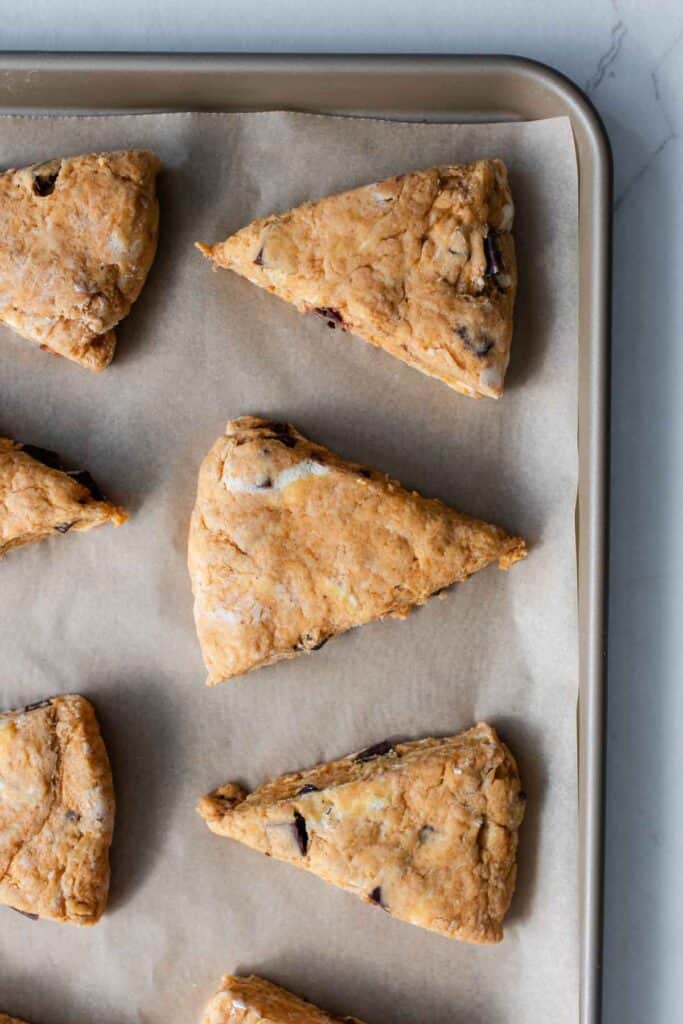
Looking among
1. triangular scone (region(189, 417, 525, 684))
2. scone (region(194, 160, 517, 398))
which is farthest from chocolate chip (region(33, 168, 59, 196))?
triangular scone (region(189, 417, 525, 684))

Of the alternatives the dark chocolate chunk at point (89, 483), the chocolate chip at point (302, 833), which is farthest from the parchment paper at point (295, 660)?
the chocolate chip at point (302, 833)

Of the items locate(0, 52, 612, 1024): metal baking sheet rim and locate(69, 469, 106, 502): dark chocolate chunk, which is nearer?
locate(0, 52, 612, 1024): metal baking sheet rim

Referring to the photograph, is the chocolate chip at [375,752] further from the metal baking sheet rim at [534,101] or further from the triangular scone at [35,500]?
the triangular scone at [35,500]

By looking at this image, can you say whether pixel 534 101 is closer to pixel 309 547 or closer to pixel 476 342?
pixel 476 342

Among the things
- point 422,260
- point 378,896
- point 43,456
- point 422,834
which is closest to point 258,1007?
point 378,896

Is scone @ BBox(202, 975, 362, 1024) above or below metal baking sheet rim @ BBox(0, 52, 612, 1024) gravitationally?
below

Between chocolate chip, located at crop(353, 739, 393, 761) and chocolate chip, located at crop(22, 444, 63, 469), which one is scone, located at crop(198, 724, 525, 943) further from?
chocolate chip, located at crop(22, 444, 63, 469)

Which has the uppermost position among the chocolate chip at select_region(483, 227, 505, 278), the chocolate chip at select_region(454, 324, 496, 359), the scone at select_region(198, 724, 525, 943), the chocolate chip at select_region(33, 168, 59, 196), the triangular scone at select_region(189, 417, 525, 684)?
the chocolate chip at select_region(483, 227, 505, 278)

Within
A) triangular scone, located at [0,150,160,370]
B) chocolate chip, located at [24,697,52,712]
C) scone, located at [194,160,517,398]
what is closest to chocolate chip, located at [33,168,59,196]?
triangular scone, located at [0,150,160,370]
